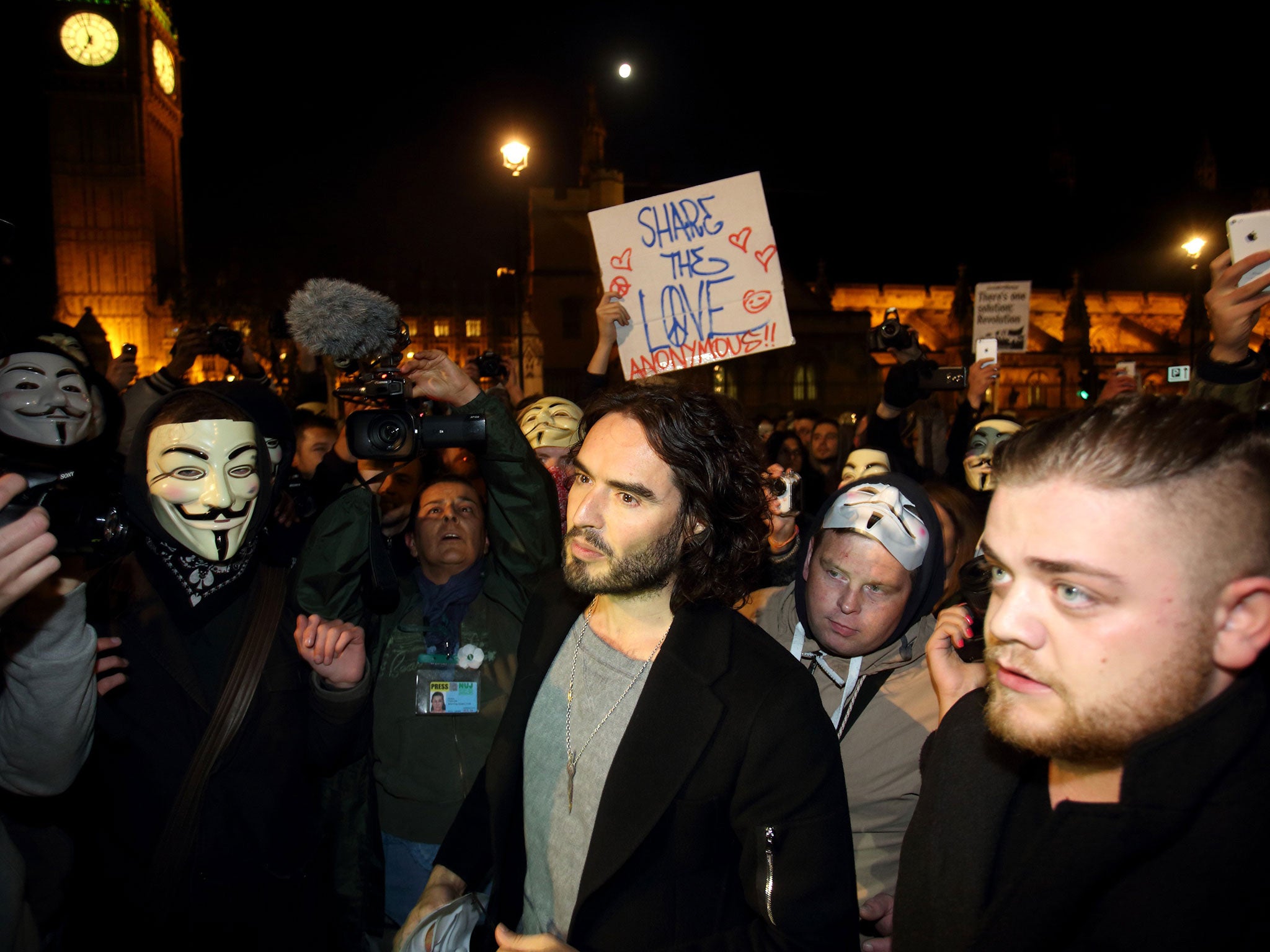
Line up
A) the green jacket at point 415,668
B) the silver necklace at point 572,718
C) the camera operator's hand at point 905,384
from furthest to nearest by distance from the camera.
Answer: the camera operator's hand at point 905,384 → the green jacket at point 415,668 → the silver necklace at point 572,718

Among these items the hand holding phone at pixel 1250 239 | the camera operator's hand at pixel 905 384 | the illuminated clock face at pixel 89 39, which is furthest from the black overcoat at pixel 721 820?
the illuminated clock face at pixel 89 39

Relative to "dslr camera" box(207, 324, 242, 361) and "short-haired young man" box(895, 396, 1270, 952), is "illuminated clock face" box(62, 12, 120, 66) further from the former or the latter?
"short-haired young man" box(895, 396, 1270, 952)

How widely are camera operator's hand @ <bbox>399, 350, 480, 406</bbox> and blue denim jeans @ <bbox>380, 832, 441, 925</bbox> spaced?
1644mm

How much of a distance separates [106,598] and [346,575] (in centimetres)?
72

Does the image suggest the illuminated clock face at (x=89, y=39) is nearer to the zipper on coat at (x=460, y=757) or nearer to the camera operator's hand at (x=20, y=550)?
the zipper on coat at (x=460, y=757)

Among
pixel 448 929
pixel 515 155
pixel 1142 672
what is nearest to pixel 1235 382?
pixel 1142 672

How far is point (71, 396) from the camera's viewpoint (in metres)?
3.12

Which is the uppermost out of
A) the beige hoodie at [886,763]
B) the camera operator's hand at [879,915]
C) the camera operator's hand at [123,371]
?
the camera operator's hand at [123,371]

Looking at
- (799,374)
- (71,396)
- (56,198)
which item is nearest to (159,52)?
(56,198)

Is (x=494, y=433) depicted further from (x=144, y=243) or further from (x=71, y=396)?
(x=144, y=243)

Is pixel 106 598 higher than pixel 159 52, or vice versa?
pixel 159 52

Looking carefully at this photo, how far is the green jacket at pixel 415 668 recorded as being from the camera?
2699 millimetres

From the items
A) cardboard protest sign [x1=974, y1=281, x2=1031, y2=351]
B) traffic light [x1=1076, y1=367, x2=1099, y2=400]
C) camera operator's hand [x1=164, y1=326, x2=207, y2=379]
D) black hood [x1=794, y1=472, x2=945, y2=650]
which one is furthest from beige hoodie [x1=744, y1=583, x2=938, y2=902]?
traffic light [x1=1076, y1=367, x2=1099, y2=400]

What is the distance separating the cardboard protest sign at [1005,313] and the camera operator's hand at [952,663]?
7.30 metres
